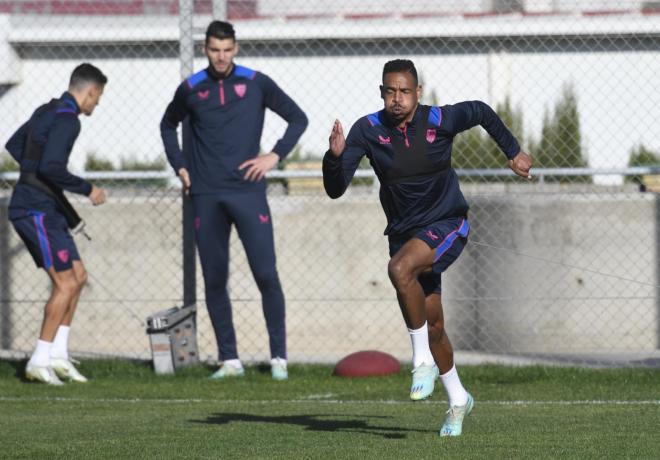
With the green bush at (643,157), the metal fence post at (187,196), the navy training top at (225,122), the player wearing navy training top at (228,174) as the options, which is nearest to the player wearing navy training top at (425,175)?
the player wearing navy training top at (228,174)

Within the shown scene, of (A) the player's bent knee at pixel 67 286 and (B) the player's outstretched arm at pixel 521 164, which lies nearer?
(B) the player's outstretched arm at pixel 521 164

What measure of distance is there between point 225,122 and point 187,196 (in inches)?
40.1

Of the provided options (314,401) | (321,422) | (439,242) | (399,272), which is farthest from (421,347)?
(314,401)


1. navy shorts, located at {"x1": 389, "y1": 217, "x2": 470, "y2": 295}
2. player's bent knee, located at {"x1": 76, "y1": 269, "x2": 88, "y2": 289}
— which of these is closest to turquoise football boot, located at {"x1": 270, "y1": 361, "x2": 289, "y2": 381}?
player's bent knee, located at {"x1": 76, "y1": 269, "x2": 88, "y2": 289}

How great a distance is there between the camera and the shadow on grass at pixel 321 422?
705 centimetres

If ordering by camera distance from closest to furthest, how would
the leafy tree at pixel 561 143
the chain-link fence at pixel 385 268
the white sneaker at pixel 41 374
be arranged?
the white sneaker at pixel 41 374 < the chain-link fence at pixel 385 268 < the leafy tree at pixel 561 143

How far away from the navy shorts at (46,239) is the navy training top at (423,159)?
351 cm

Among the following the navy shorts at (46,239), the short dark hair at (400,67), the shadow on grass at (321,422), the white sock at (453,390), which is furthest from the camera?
the navy shorts at (46,239)

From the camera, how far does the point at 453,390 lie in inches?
270

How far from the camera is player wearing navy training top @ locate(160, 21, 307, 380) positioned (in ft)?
32.3

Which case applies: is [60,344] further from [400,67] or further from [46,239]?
[400,67]

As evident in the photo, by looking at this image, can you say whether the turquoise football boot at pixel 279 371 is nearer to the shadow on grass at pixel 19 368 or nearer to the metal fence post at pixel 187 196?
the metal fence post at pixel 187 196

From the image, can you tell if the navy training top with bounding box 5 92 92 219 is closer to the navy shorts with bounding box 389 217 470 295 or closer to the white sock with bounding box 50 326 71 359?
the white sock with bounding box 50 326 71 359

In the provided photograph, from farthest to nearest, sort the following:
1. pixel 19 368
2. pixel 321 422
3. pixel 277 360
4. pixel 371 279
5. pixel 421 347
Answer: pixel 371 279 → pixel 19 368 → pixel 277 360 → pixel 321 422 → pixel 421 347
